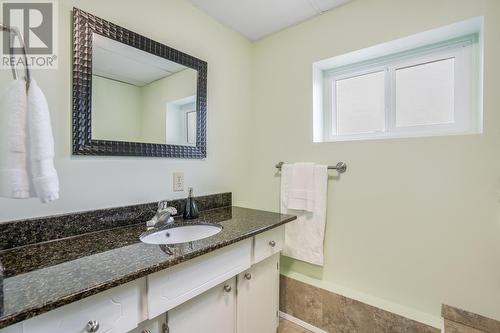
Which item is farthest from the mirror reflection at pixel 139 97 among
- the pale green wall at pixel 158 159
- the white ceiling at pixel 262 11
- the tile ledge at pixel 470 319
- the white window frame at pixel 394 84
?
the tile ledge at pixel 470 319

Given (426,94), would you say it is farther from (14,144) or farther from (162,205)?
(14,144)

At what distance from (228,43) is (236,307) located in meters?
1.73

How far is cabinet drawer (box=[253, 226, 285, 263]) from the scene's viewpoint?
3.96ft

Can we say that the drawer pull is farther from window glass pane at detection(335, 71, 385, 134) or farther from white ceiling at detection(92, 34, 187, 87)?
window glass pane at detection(335, 71, 385, 134)

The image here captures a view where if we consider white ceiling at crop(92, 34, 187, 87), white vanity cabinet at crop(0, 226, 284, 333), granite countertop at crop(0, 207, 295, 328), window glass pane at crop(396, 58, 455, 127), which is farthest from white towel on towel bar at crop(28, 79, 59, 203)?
window glass pane at crop(396, 58, 455, 127)

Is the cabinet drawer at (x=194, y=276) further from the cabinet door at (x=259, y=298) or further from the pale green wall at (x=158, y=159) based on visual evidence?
the pale green wall at (x=158, y=159)

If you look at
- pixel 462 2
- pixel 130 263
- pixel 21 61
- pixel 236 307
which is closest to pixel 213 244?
pixel 130 263

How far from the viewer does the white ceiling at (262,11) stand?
4.88ft

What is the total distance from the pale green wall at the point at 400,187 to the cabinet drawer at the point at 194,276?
764 millimetres

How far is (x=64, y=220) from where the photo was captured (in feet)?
3.22

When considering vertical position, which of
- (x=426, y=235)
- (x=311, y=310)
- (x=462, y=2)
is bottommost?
(x=311, y=310)

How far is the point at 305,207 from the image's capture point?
5.23ft

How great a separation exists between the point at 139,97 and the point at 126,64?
170 mm

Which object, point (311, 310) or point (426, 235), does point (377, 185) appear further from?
point (311, 310)
